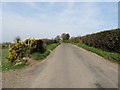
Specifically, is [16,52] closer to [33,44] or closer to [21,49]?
[21,49]

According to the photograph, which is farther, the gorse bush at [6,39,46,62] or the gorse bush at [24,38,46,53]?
the gorse bush at [24,38,46,53]

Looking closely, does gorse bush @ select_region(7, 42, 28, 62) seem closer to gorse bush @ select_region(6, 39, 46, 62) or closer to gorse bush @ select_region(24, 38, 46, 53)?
gorse bush @ select_region(6, 39, 46, 62)

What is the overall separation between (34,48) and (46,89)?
525 inches

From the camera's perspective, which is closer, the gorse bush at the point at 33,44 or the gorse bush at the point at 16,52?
the gorse bush at the point at 16,52

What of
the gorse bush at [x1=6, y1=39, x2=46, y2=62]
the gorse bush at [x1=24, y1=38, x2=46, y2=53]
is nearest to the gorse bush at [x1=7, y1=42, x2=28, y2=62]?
the gorse bush at [x1=6, y1=39, x2=46, y2=62]

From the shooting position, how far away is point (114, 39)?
20.0 m

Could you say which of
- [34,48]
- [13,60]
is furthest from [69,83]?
[34,48]

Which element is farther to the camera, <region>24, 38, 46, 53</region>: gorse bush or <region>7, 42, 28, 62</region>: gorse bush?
<region>24, 38, 46, 53</region>: gorse bush

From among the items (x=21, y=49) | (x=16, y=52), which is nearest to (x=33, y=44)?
(x=21, y=49)

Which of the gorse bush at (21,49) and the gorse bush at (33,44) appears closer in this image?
the gorse bush at (21,49)

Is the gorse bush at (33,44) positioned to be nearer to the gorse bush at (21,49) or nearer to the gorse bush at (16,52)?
the gorse bush at (21,49)

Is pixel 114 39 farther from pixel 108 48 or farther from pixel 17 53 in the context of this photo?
pixel 17 53

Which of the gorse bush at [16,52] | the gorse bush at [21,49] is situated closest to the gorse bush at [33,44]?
the gorse bush at [21,49]

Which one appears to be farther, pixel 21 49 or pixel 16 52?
pixel 21 49
